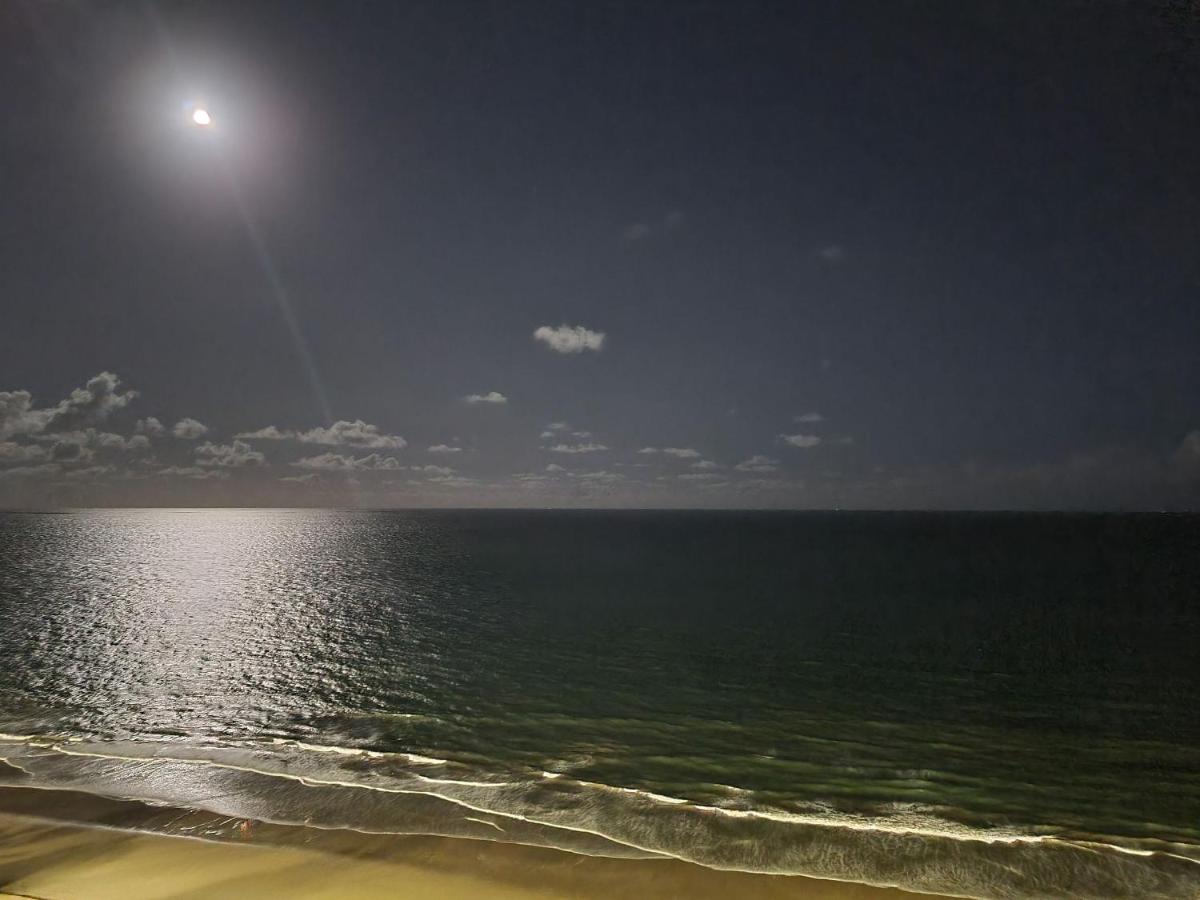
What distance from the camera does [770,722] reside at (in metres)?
24.9

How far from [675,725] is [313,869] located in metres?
15.5

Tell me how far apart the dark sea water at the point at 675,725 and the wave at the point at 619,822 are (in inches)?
3.5

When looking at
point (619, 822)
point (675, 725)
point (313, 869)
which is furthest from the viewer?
point (675, 725)

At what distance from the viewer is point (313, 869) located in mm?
11867

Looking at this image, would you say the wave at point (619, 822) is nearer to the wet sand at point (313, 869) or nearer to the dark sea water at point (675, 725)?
the dark sea water at point (675, 725)

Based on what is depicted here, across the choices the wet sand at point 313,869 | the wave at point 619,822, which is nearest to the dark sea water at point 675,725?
the wave at point 619,822

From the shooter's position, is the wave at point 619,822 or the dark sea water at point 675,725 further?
the dark sea water at point 675,725

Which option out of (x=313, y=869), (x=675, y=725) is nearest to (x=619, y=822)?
(x=313, y=869)

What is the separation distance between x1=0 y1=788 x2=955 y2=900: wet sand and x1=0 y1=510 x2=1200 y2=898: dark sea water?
3.07ft

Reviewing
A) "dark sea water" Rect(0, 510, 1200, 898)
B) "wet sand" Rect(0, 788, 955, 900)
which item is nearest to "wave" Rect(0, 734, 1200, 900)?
"dark sea water" Rect(0, 510, 1200, 898)

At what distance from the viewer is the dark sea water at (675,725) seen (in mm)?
14680

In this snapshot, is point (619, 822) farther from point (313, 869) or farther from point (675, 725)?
point (675, 725)

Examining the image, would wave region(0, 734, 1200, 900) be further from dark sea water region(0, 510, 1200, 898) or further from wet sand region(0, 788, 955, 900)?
wet sand region(0, 788, 955, 900)

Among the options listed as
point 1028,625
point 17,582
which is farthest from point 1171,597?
point 17,582
